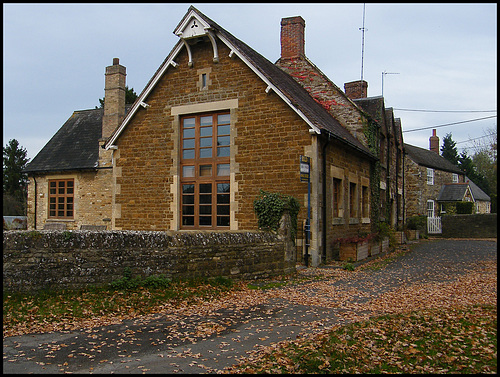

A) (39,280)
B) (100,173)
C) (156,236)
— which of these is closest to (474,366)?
(156,236)

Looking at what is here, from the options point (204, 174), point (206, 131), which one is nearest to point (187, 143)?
point (206, 131)

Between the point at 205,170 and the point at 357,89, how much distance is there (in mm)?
12769

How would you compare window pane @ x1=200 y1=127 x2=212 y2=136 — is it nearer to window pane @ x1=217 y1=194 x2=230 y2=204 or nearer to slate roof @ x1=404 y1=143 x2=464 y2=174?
window pane @ x1=217 y1=194 x2=230 y2=204

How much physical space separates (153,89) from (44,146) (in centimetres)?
1259

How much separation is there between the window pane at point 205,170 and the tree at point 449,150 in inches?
2025

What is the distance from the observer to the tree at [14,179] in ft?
132

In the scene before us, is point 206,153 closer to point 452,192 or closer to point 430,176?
point 430,176

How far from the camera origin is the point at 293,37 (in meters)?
20.4

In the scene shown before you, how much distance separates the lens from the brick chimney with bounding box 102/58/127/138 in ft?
76.8

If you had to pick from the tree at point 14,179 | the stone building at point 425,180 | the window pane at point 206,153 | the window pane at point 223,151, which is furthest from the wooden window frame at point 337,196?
the tree at point 14,179

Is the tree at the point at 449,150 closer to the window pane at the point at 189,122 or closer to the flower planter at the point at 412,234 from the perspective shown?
the flower planter at the point at 412,234

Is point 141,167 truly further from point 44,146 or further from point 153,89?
point 44,146

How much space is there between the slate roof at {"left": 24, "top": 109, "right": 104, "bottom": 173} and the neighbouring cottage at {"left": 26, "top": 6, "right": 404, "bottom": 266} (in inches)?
288

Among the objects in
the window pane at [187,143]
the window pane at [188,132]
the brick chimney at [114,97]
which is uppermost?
the brick chimney at [114,97]
